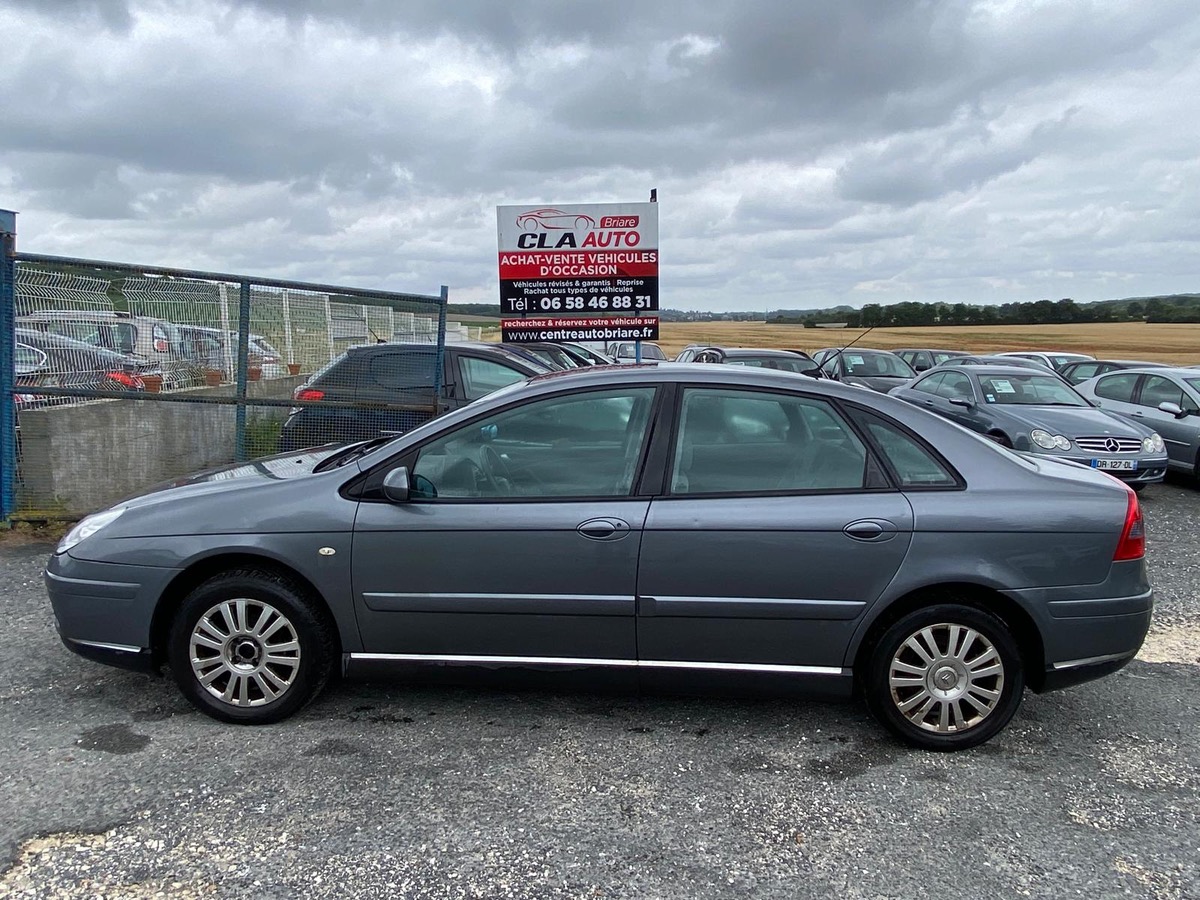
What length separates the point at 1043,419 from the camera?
944cm

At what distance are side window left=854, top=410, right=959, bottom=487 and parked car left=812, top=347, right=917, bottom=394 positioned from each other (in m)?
14.4

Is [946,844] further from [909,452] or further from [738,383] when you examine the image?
[738,383]

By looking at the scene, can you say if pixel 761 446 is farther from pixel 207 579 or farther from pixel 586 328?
pixel 586 328

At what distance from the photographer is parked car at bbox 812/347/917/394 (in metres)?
17.9

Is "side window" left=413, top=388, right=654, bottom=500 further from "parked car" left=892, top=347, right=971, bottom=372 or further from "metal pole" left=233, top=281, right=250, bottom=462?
"parked car" left=892, top=347, right=971, bottom=372

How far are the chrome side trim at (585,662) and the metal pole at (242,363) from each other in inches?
167

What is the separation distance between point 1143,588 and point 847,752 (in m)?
1.39

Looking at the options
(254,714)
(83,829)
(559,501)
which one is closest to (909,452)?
(559,501)

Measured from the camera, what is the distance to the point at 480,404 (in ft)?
12.5

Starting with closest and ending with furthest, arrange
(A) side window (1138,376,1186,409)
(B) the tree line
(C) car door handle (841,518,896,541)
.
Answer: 1. (C) car door handle (841,518,896,541)
2. (A) side window (1138,376,1186,409)
3. (B) the tree line

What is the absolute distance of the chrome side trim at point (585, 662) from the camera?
11.6 ft

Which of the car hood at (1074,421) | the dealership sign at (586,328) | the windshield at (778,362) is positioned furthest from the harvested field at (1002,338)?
the car hood at (1074,421)

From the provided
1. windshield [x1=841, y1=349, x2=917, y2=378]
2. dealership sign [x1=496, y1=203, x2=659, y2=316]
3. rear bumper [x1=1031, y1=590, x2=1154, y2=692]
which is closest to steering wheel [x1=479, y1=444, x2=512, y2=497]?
rear bumper [x1=1031, y1=590, x2=1154, y2=692]

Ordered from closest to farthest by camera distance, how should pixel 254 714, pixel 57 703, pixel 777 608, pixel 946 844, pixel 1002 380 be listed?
pixel 946 844 → pixel 777 608 → pixel 254 714 → pixel 57 703 → pixel 1002 380
